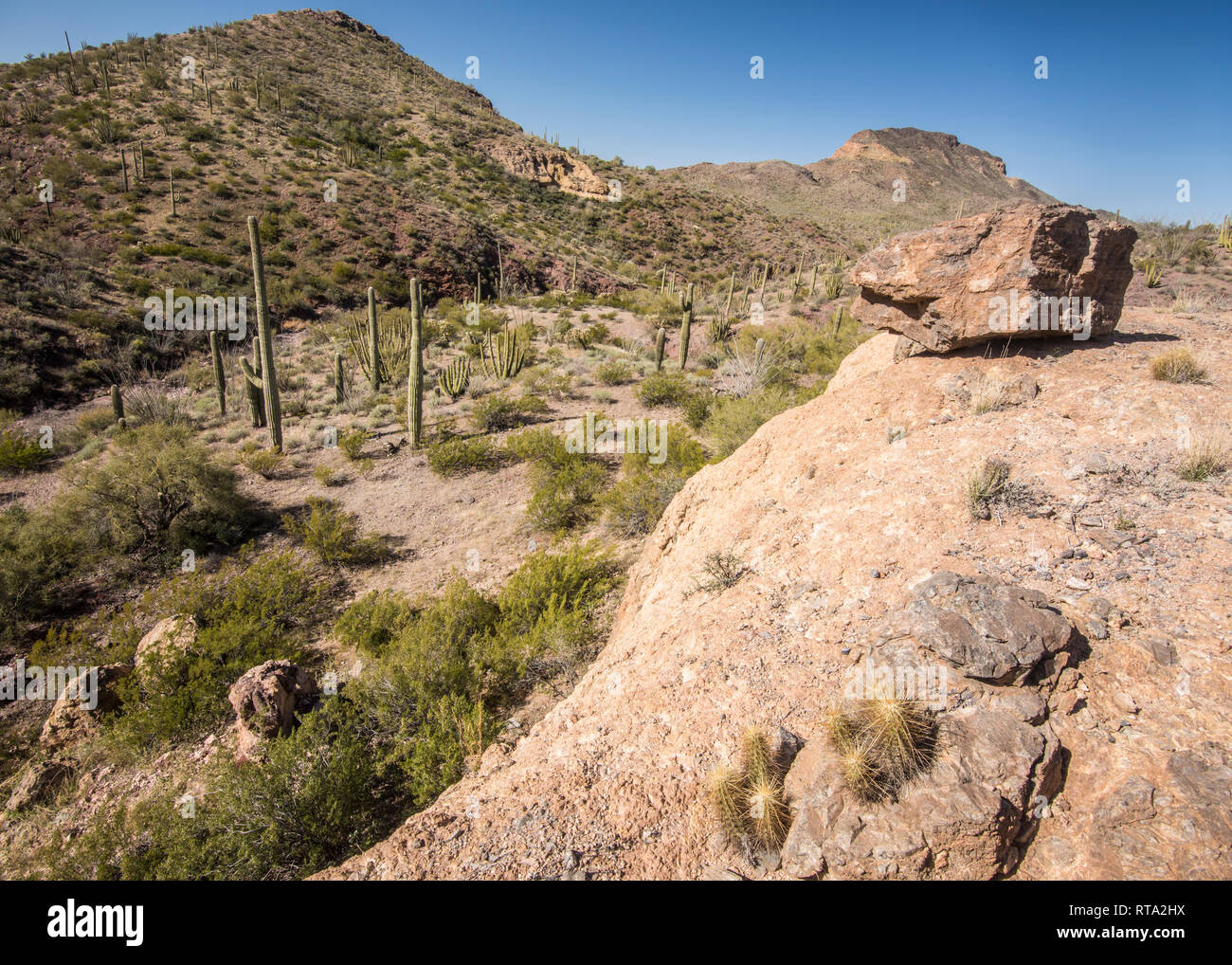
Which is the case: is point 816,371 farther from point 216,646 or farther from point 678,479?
point 216,646

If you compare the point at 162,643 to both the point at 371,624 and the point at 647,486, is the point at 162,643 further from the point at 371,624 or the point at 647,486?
the point at 647,486

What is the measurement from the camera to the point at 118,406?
14.3 meters

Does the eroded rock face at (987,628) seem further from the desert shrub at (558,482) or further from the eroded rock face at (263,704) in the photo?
the desert shrub at (558,482)

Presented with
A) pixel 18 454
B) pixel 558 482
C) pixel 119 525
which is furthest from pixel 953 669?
pixel 18 454

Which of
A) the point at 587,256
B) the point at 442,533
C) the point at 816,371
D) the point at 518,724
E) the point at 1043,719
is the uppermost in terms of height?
the point at 587,256

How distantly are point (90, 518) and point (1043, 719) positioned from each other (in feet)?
42.1

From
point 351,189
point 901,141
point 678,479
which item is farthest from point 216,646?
point 901,141

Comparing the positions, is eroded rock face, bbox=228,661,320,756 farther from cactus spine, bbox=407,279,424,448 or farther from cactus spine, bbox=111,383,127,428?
cactus spine, bbox=111,383,127,428

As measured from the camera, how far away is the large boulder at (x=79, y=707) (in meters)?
5.87

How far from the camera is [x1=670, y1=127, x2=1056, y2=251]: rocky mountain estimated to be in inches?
1997

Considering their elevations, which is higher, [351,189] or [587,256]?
[351,189]

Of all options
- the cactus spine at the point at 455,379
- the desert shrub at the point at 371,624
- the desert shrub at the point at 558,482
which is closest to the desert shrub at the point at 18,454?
the cactus spine at the point at 455,379

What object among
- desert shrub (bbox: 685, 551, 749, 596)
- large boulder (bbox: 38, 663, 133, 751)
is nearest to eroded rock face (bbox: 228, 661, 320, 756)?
large boulder (bbox: 38, 663, 133, 751)

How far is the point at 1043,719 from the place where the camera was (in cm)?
262
